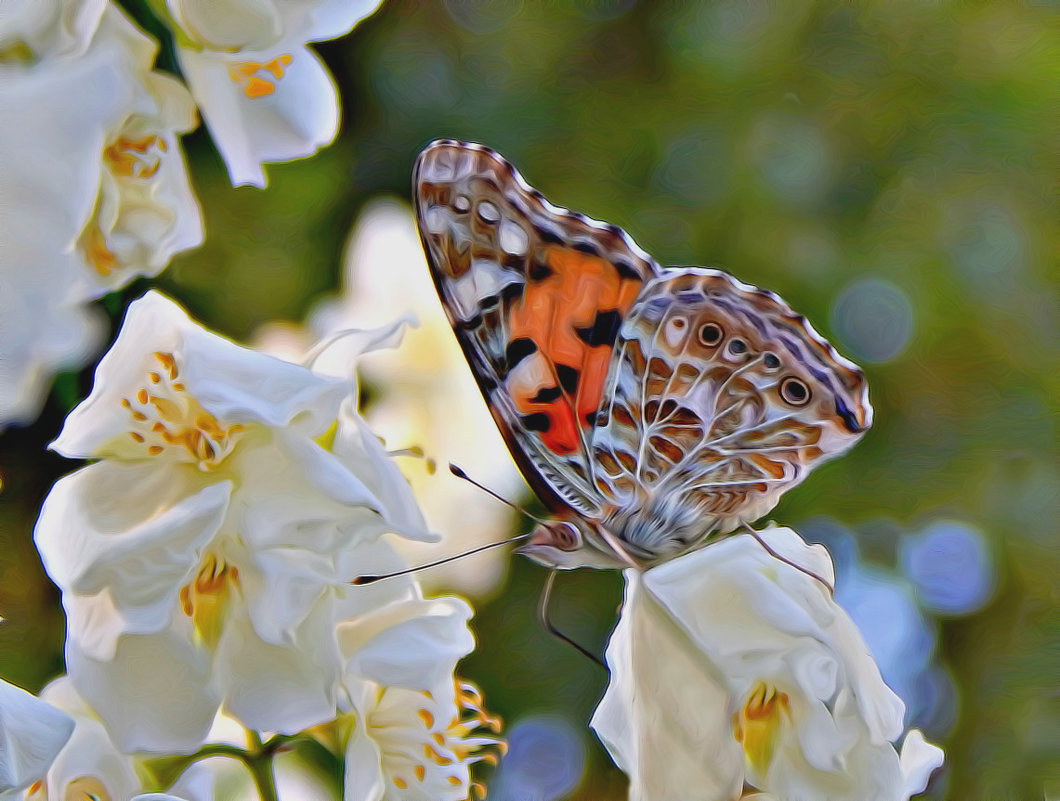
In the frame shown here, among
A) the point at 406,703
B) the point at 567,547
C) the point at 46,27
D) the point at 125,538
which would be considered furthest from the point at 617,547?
the point at 46,27

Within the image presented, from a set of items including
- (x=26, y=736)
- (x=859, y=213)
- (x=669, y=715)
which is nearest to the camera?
(x=26, y=736)

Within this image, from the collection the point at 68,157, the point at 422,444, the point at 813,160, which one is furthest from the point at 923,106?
the point at 68,157

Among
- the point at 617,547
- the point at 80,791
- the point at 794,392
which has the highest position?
the point at 794,392

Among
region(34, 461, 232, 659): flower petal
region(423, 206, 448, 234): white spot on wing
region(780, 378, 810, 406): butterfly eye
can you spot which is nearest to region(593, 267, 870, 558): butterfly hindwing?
region(780, 378, 810, 406): butterfly eye

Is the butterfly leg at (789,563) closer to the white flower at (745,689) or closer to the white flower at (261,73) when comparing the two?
the white flower at (745,689)

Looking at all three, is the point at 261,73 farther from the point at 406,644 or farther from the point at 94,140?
the point at 406,644

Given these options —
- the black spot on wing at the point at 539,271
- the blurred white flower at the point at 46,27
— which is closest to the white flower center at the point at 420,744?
the black spot on wing at the point at 539,271

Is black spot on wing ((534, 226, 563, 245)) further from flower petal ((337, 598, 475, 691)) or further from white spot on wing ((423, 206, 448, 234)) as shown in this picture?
flower petal ((337, 598, 475, 691))

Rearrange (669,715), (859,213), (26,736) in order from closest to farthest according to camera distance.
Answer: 1. (26,736)
2. (669,715)
3. (859,213)
